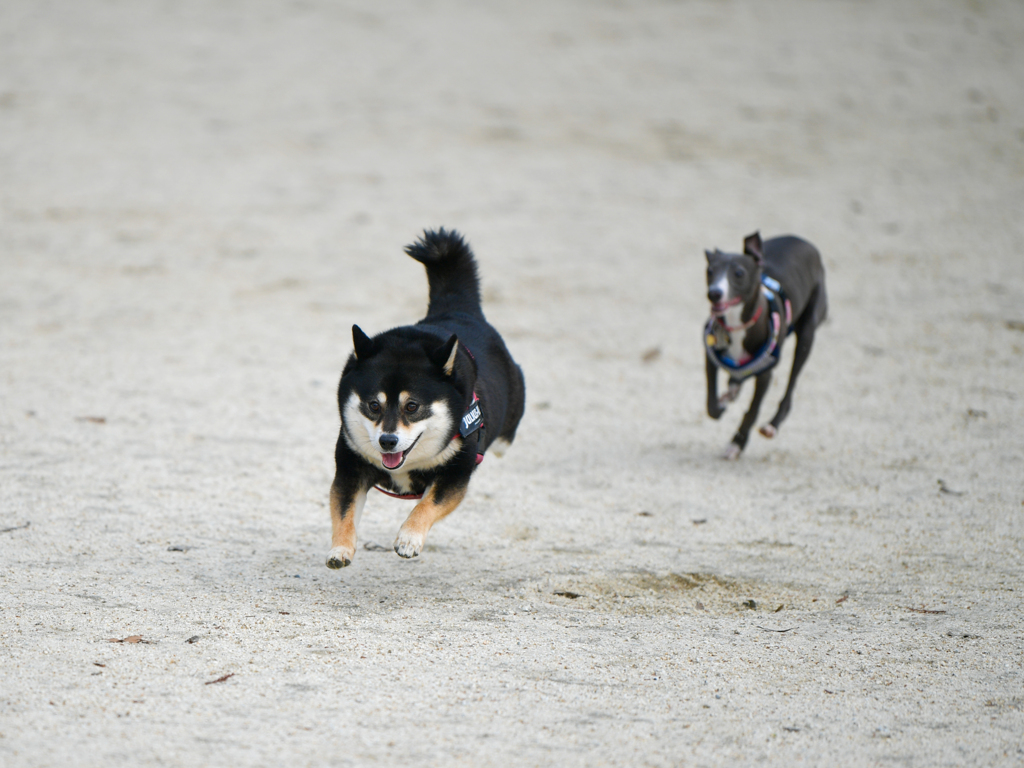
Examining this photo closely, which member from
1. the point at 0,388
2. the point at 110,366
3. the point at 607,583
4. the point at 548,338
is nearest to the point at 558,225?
the point at 548,338

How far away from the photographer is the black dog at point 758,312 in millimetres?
6953

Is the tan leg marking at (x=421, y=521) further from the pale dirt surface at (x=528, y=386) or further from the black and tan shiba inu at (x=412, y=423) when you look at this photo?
the pale dirt surface at (x=528, y=386)

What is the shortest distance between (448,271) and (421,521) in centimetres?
161

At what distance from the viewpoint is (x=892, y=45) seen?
19.7m

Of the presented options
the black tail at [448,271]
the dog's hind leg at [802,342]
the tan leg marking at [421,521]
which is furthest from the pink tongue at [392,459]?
the dog's hind leg at [802,342]

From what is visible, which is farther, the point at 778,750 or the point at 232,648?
the point at 232,648

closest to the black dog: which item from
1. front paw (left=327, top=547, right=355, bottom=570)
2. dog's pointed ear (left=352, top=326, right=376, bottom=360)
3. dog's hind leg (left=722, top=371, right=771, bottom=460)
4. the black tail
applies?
dog's hind leg (left=722, top=371, right=771, bottom=460)

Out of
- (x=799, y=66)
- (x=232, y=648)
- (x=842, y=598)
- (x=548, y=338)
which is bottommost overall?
(x=232, y=648)

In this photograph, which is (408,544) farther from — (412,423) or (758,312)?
(758,312)

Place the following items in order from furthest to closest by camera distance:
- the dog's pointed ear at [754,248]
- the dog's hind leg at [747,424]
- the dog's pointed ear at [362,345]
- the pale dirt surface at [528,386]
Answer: the dog's hind leg at [747,424], the dog's pointed ear at [754,248], the dog's pointed ear at [362,345], the pale dirt surface at [528,386]

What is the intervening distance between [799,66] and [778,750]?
17343 millimetres

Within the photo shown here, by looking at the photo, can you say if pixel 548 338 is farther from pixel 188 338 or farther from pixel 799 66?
pixel 799 66

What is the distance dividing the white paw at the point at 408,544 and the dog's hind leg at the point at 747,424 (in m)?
3.64

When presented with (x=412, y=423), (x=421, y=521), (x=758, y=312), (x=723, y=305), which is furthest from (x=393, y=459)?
(x=758, y=312)
